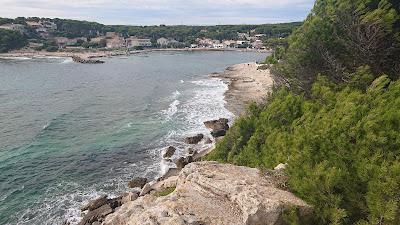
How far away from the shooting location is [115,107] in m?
64.2

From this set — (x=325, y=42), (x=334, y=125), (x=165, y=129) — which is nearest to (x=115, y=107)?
(x=165, y=129)

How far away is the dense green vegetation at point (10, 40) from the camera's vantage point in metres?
171

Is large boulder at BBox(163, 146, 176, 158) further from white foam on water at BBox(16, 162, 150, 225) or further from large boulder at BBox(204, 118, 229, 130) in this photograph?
large boulder at BBox(204, 118, 229, 130)

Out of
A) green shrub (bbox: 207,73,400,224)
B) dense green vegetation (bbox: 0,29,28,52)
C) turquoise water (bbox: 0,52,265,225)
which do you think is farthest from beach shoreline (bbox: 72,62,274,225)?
dense green vegetation (bbox: 0,29,28,52)

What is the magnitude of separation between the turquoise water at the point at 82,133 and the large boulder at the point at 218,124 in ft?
4.37

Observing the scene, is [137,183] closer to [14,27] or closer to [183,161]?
[183,161]

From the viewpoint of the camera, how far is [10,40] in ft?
574

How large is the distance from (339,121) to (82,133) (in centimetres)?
3897

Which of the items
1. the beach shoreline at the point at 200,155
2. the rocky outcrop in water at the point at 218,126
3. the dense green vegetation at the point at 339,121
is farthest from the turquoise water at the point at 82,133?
the dense green vegetation at the point at 339,121

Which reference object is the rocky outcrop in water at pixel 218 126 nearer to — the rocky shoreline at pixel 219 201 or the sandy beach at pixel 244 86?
the sandy beach at pixel 244 86

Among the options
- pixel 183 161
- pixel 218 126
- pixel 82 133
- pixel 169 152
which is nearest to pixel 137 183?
pixel 183 161

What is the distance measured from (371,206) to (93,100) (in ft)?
204

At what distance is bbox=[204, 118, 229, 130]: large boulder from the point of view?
167 ft

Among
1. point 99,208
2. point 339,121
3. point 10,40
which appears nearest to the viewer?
point 339,121
